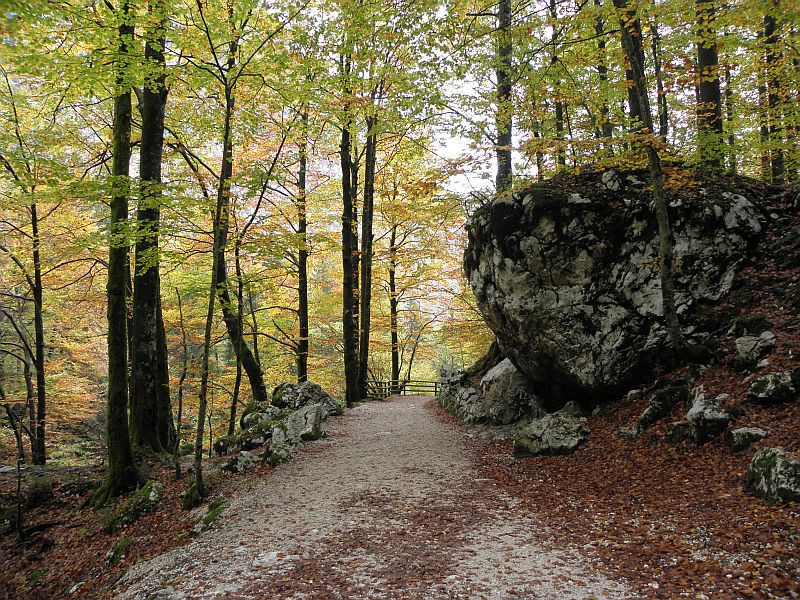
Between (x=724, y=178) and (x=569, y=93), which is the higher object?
(x=569, y=93)

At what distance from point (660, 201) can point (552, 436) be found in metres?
4.20

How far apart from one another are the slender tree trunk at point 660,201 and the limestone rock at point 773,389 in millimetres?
1439

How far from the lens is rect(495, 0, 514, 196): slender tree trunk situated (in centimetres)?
883

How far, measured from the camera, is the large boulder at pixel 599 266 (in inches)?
278

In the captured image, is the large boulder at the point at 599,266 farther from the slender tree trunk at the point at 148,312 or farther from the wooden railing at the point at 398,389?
the wooden railing at the point at 398,389

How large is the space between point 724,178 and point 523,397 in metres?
5.77

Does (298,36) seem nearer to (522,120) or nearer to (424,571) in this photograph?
(522,120)

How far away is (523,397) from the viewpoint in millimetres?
9242

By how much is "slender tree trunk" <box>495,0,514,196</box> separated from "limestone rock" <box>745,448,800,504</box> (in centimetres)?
592

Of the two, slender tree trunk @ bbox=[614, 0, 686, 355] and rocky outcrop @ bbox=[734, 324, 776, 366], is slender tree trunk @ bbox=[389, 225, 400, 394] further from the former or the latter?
rocky outcrop @ bbox=[734, 324, 776, 366]

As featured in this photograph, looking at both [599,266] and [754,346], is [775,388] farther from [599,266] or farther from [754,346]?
[599,266]

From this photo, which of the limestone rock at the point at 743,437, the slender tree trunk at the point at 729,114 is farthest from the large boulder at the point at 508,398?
the slender tree trunk at the point at 729,114

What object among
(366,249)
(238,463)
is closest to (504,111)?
(366,249)

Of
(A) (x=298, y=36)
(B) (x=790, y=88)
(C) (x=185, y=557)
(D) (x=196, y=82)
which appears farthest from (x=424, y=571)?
(B) (x=790, y=88)
